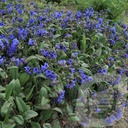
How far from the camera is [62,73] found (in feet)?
11.9

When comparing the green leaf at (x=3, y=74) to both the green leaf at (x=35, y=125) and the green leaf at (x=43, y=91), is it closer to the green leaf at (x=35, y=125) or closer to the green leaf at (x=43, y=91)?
the green leaf at (x=43, y=91)

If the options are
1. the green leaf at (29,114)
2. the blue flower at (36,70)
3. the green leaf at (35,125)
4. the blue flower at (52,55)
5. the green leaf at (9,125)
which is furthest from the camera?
the blue flower at (52,55)

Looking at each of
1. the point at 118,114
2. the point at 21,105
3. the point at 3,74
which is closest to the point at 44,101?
the point at 21,105

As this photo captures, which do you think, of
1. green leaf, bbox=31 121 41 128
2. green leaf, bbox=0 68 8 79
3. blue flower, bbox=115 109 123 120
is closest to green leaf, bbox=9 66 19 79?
green leaf, bbox=0 68 8 79

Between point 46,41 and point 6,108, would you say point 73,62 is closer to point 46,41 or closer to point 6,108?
point 46,41

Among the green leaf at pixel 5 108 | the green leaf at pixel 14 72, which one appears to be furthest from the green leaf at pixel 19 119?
the green leaf at pixel 14 72

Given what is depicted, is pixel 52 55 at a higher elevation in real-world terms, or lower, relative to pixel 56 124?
higher

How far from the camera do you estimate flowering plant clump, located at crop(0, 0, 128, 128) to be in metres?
3.34

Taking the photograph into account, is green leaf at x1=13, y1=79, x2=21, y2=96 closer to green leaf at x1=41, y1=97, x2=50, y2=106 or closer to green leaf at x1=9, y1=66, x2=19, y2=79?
green leaf at x1=9, y1=66, x2=19, y2=79

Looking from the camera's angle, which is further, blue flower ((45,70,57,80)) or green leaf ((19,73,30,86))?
green leaf ((19,73,30,86))

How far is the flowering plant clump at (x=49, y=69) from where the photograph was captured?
11.0ft

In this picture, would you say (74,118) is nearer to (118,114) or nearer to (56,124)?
(56,124)

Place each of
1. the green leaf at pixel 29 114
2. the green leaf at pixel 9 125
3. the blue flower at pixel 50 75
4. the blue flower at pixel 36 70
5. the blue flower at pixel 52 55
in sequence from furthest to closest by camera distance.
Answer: the blue flower at pixel 52 55 < the blue flower at pixel 36 70 < the blue flower at pixel 50 75 < the green leaf at pixel 29 114 < the green leaf at pixel 9 125

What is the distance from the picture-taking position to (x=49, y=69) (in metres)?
3.60
